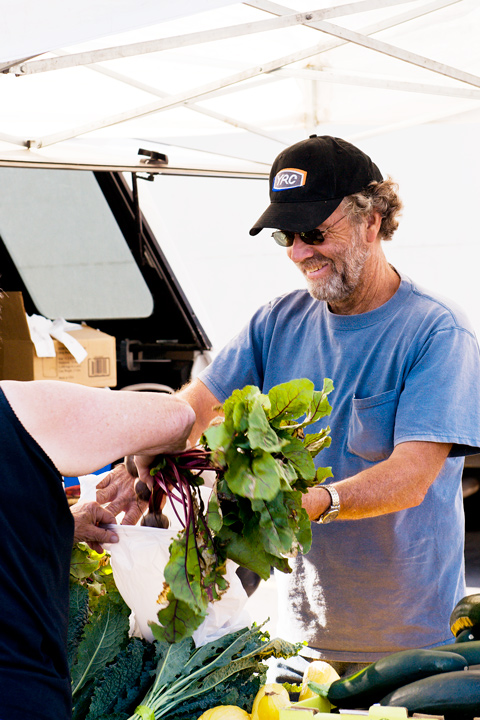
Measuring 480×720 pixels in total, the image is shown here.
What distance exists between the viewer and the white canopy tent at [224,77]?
8.14 ft

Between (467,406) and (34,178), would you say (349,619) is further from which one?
(34,178)

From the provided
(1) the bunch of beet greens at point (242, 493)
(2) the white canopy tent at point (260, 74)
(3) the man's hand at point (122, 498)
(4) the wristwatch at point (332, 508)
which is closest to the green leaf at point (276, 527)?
(1) the bunch of beet greens at point (242, 493)

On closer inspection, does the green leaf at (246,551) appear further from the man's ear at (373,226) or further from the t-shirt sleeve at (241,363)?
the man's ear at (373,226)

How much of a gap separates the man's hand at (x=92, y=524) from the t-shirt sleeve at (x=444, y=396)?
0.75 meters

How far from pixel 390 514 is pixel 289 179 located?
97 cm

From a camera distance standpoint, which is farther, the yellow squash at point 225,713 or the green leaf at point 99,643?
the green leaf at point 99,643

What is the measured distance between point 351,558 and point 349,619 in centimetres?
17

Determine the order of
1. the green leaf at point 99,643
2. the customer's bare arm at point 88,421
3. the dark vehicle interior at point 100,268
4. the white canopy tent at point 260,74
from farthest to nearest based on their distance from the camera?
the dark vehicle interior at point 100,268 → the white canopy tent at point 260,74 → the green leaf at point 99,643 → the customer's bare arm at point 88,421

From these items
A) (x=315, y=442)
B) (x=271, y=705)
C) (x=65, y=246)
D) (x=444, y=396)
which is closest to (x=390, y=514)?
(x=444, y=396)

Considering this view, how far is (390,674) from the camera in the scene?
135cm

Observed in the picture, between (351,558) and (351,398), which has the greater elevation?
(351,398)

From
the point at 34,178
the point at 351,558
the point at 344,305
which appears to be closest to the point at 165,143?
the point at 34,178

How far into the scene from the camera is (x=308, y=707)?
53.4 inches

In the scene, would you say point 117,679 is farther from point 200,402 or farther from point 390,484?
point 200,402
